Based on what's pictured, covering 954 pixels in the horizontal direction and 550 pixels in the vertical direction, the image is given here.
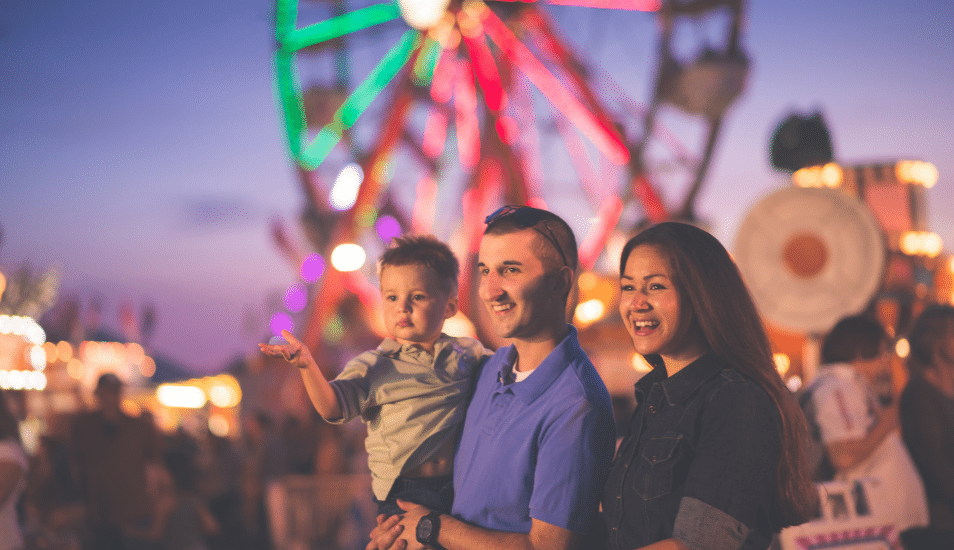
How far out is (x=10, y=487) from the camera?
2.91 meters

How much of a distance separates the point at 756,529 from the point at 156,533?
426 centimetres

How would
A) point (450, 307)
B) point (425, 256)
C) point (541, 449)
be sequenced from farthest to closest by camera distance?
1. point (450, 307)
2. point (425, 256)
3. point (541, 449)

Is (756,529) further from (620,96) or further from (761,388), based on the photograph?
(620,96)

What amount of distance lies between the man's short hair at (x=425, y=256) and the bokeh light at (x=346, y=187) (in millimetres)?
10038

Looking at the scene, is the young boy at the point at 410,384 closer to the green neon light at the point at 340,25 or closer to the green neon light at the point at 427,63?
the green neon light at the point at 340,25

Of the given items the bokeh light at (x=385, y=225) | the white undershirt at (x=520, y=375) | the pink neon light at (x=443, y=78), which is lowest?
the white undershirt at (x=520, y=375)

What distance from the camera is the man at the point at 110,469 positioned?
4.69 metres

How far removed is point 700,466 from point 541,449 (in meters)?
0.39

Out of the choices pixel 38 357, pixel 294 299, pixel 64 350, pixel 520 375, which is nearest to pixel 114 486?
pixel 520 375

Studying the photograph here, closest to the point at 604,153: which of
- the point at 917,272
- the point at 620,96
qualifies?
the point at 620,96

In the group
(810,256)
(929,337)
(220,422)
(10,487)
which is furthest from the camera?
(220,422)

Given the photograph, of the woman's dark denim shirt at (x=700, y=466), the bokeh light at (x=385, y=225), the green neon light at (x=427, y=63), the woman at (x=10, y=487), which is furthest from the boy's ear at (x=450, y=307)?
the bokeh light at (x=385, y=225)

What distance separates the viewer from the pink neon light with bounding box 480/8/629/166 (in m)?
11.7

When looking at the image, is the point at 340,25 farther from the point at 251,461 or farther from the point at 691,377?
the point at 691,377
